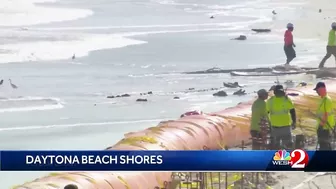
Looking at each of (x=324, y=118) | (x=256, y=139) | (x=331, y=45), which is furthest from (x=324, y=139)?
(x=331, y=45)

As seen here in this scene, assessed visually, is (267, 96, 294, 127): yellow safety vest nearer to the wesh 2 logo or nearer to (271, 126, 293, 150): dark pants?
(271, 126, 293, 150): dark pants

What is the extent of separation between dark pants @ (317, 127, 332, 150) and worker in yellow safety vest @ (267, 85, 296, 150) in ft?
0.48

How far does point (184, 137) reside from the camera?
4793 mm

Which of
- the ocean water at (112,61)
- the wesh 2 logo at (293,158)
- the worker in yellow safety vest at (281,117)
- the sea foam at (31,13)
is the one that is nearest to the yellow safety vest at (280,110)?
the worker in yellow safety vest at (281,117)

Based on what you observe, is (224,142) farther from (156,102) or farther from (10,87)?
(10,87)

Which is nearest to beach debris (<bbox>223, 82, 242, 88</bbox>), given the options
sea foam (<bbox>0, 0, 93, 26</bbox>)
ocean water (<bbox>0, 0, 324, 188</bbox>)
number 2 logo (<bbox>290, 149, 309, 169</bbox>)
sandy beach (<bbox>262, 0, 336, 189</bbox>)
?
ocean water (<bbox>0, 0, 324, 188</bbox>)

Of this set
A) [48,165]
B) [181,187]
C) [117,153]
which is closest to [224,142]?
[181,187]

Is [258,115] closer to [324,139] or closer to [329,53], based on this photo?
[324,139]

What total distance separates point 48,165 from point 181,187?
2.51 ft

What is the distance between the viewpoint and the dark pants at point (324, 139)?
4.74 metres

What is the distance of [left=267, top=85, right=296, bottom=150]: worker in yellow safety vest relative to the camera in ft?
15.7

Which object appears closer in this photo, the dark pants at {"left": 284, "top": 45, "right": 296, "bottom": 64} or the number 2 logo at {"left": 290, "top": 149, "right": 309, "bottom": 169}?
the number 2 logo at {"left": 290, "top": 149, "right": 309, "bottom": 169}

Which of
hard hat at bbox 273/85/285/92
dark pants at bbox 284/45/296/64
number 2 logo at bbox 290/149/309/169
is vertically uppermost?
dark pants at bbox 284/45/296/64

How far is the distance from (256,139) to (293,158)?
0.73 ft
